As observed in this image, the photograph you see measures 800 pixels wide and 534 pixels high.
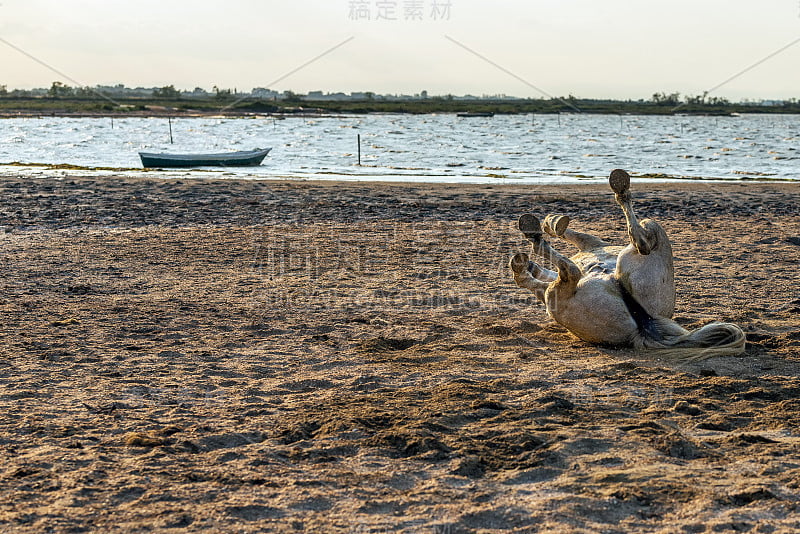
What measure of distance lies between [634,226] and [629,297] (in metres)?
0.62

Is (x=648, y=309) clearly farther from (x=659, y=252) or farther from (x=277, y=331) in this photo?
(x=277, y=331)

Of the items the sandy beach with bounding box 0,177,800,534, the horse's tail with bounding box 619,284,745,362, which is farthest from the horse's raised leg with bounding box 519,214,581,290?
the sandy beach with bounding box 0,177,800,534

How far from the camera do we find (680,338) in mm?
6316

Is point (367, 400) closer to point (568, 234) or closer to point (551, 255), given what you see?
point (551, 255)

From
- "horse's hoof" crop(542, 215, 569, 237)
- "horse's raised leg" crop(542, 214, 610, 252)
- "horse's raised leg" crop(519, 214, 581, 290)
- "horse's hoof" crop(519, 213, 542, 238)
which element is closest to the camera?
"horse's raised leg" crop(519, 214, 581, 290)

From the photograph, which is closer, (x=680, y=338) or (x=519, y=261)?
(x=680, y=338)

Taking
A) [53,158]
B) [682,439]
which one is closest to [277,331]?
[682,439]

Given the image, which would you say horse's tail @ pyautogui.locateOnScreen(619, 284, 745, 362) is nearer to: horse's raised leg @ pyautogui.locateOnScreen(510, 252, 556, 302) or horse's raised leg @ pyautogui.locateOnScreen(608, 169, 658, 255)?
horse's raised leg @ pyautogui.locateOnScreen(608, 169, 658, 255)

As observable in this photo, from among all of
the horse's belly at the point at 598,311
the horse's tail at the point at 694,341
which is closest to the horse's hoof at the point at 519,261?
the horse's belly at the point at 598,311

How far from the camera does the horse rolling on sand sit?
20.5 feet

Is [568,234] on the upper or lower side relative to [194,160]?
upper

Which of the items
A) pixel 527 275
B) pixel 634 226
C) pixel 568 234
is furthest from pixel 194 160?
pixel 634 226

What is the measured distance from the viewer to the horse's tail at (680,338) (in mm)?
6227

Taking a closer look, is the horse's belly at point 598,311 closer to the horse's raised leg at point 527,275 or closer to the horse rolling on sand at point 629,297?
the horse rolling on sand at point 629,297
